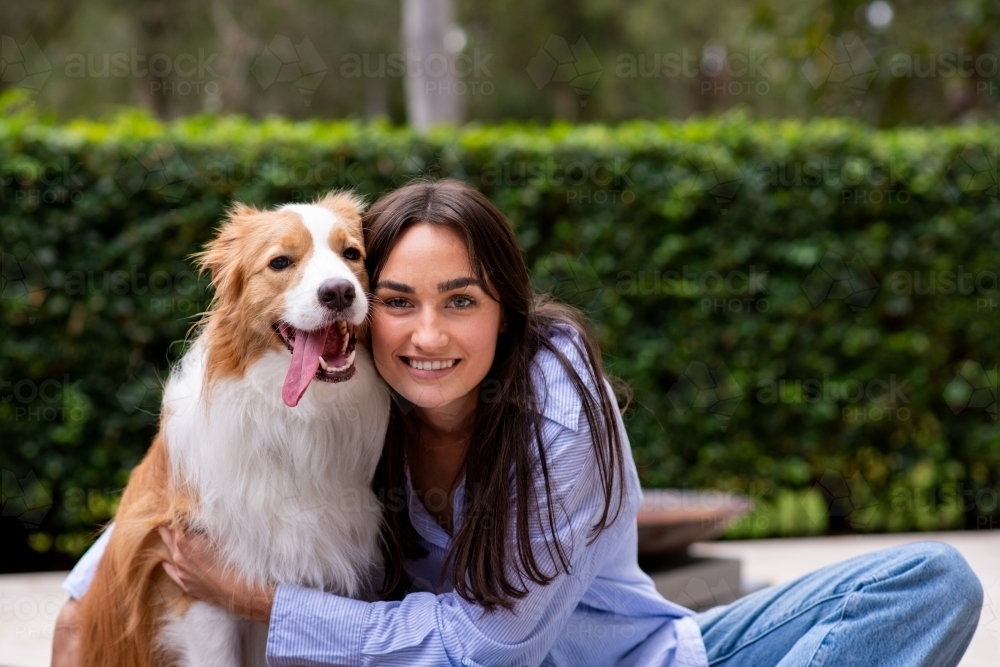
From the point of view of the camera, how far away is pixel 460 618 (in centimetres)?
205

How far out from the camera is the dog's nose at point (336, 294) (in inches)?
80.7

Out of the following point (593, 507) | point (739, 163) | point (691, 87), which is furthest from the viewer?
point (691, 87)

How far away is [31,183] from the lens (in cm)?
479

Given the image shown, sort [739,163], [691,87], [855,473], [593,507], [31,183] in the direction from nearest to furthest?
[593,507] → [31,183] → [739,163] → [855,473] → [691,87]

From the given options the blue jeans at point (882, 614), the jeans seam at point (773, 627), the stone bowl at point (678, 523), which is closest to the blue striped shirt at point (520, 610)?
the jeans seam at point (773, 627)

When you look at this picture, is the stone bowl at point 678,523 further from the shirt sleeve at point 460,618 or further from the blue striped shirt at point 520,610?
the shirt sleeve at point 460,618

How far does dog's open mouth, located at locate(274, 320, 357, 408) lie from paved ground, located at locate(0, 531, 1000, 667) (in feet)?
5.90

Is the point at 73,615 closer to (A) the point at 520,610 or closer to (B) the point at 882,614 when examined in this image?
(A) the point at 520,610

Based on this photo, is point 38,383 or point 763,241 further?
point 763,241

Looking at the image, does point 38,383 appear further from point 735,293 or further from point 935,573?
point 935,573

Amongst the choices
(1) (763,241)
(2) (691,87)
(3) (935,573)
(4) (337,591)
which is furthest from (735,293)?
(2) (691,87)

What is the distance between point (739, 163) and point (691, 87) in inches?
567

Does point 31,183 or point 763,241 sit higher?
point 31,183

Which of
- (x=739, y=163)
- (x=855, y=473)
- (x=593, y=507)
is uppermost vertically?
(x=739, y=163)
